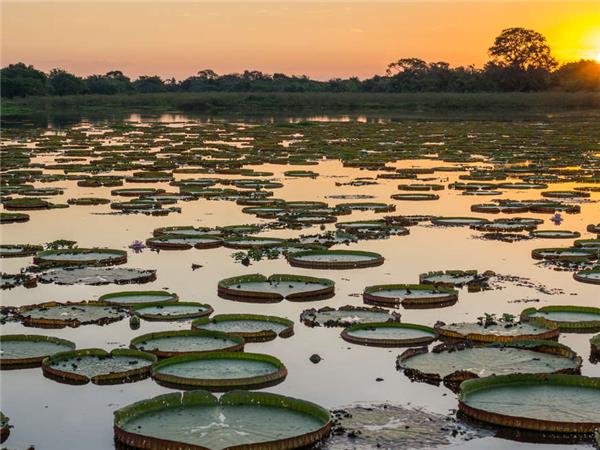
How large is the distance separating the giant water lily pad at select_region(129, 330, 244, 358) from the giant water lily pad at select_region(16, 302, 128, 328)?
3.24ft

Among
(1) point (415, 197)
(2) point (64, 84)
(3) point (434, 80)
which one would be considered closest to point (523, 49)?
(3) point (434, 80)

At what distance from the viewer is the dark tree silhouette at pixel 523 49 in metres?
Result: 111

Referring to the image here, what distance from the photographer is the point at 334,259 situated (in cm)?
1278

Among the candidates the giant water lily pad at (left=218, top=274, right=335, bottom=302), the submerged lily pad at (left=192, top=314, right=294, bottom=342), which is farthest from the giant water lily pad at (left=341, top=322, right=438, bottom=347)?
the giant water lily pad at (left=218, top=274, right=335, bottom=302)

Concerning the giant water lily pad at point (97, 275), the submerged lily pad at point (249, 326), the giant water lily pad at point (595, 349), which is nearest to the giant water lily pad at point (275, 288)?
the giant water lily pad at point (97, 275)

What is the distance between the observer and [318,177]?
2503 cm

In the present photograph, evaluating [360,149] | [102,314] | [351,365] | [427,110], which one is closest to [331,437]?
[351,365]

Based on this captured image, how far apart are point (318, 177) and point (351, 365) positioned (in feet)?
54.9

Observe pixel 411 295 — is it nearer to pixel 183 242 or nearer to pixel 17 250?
pixel 183 242

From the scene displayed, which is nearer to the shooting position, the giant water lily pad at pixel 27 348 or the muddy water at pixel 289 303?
the muddy water at pixel 289 303

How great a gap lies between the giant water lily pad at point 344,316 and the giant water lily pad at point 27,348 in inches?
90.6

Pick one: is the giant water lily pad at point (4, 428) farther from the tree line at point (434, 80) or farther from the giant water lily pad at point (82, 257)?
the tree line at point (434, 80)

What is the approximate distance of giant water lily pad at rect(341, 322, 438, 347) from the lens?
29.2 ft

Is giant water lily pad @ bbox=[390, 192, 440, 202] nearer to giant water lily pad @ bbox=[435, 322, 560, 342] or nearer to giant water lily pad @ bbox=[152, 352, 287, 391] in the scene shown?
giant water lily pad @ bbox=[435, 322, 560, 342]
